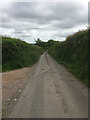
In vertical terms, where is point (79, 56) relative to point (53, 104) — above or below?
above

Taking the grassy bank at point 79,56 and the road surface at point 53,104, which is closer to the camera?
the road surface at point 53,104

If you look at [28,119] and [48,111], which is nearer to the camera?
[28,119]

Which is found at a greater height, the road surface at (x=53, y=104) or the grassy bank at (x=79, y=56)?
the grassy bank at (x=79, y=56)

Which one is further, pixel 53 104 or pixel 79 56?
pixel 79 56

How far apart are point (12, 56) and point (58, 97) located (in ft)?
35.6

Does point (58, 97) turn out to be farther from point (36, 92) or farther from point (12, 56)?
point (12, 56)

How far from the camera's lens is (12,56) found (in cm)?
1588

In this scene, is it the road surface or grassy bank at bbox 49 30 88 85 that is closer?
the road surface

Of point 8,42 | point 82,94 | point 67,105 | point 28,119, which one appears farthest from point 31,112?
point 8,42

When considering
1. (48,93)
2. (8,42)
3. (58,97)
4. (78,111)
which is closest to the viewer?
(78,111)

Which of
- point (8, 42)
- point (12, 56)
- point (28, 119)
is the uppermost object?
point (8, 42)

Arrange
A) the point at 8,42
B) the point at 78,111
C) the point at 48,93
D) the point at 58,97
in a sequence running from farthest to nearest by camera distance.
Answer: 1. the point at 8,42
2. the point at 48,93
3. the point at 58,97
4. the point at 78,111

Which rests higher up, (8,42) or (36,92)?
(8,42)

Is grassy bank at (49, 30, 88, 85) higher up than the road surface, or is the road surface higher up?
grassy bank at (49, 30, 88, 85)
